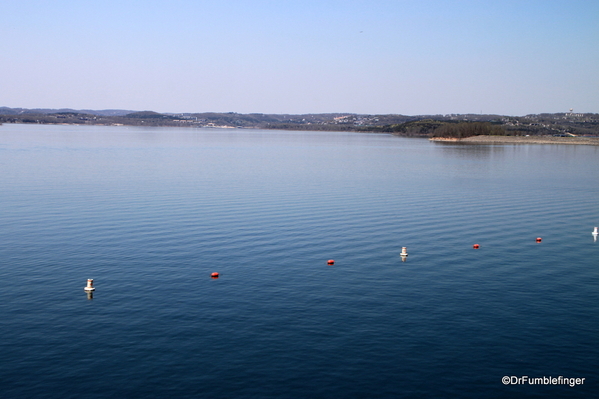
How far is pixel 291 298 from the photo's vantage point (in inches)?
884

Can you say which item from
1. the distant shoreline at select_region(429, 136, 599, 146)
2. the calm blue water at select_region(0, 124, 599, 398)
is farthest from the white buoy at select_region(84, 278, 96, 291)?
the distant shoreline at select_region(429, 136, 599, 146)

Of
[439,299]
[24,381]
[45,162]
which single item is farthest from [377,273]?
[45,162]

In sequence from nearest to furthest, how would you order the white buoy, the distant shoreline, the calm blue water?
the calm blue water, the white buoy, the distant shoreline

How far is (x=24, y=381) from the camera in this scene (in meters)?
15.6

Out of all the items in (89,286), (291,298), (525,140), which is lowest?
(291,298)

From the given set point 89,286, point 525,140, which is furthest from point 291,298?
point 525,140

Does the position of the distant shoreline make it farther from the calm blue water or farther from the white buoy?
the white buoy

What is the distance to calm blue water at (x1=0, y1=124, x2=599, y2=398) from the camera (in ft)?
53.2

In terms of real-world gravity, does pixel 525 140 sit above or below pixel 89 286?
above

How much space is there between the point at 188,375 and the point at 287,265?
11342 millimetres

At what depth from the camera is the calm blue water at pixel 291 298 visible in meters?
16.2

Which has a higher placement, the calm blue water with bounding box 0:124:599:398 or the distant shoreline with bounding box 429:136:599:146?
the distant shoreline with bounding box 429:136:599:146

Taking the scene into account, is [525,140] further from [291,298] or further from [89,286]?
[89,286]

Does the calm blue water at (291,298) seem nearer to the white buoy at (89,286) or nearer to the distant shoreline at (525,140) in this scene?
the white buoy at (89,286)
